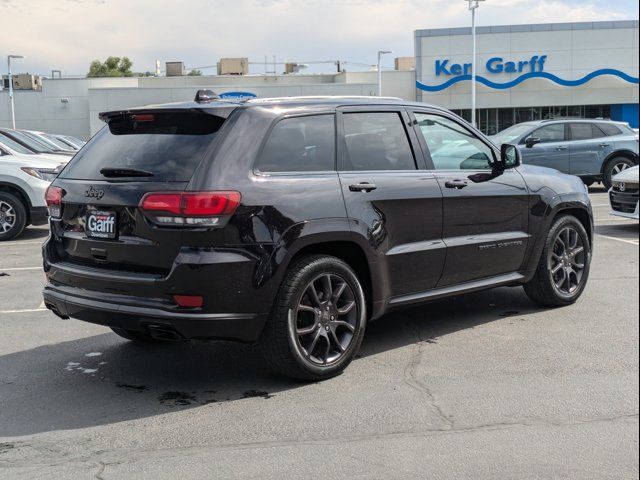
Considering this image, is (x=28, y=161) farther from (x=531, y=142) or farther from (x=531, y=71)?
(x=531, y=71)

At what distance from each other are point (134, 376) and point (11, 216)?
7720 mm

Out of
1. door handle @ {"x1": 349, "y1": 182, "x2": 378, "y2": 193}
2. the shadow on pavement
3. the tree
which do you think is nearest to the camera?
the shadow on pavement

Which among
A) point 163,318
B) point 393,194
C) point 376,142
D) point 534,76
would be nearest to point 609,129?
point 376,142

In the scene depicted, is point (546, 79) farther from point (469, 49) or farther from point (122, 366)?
point (122, 366)

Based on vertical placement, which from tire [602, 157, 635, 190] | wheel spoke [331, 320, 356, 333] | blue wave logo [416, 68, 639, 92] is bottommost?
wheel spoke [331, 320, 356, 333]

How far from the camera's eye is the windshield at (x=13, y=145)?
40.9 ft

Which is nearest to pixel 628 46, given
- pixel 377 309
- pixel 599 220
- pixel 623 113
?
pixel 623 113

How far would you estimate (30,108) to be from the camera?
45625 millimetres

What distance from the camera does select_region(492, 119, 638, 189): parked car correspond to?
56.3 ft

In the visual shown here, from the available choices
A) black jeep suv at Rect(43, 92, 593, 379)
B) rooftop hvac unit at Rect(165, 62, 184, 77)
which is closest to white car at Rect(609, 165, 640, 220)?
black jeep suv at Rect(43, 92, 593, 379)

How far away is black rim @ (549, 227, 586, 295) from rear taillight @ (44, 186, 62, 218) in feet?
13.2

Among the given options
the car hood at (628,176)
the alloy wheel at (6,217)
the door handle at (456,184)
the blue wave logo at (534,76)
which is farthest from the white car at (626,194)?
the blue wave logo at (534,76)

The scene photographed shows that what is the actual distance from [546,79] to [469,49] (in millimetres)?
4434

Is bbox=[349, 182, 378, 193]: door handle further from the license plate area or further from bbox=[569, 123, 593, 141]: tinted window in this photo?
bbox=[569, 123, 593, 141]: tinted window
